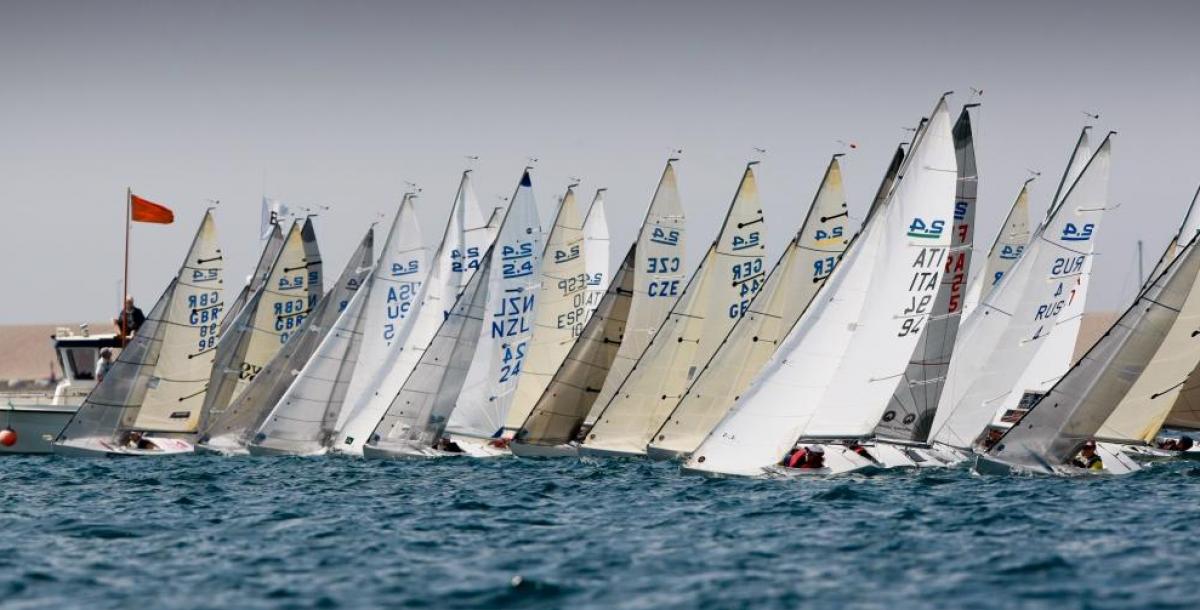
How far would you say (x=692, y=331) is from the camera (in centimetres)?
4009

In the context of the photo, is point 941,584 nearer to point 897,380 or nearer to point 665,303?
point 897,380

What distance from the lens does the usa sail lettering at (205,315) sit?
4344 centimetres

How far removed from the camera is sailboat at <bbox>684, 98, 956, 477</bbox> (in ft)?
103

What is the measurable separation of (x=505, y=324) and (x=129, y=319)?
12.3 meters

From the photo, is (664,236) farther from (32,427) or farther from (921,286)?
(32,427)

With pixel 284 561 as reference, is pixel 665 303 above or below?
above

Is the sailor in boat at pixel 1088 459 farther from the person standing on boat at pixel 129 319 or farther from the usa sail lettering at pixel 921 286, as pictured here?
the person standing on boat at pixel 129 319

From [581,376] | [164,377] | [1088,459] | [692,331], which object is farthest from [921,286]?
[164,377]

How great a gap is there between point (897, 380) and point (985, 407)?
262 inches

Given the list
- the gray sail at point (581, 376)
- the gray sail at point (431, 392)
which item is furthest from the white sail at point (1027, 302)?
the gray sail at point (431, 392)

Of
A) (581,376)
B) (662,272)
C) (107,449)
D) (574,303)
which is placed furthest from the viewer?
(574,303)

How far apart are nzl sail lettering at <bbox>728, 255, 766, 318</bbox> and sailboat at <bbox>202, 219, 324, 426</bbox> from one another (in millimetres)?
12738

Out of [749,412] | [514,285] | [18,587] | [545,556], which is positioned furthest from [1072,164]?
[18,587]

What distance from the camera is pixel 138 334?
42312 millimetres
